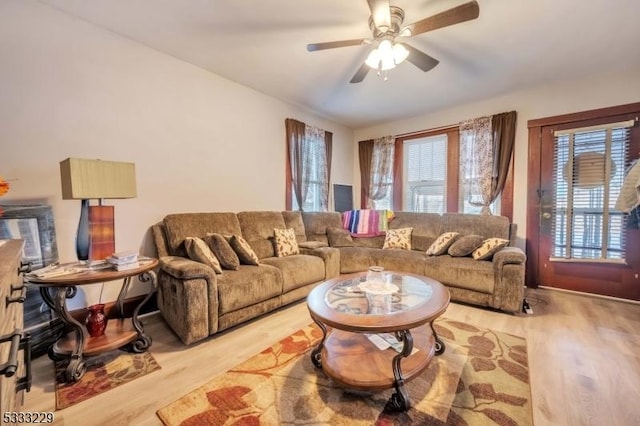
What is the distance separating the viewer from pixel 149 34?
2.48 m

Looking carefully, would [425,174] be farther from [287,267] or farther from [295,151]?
[287,267]

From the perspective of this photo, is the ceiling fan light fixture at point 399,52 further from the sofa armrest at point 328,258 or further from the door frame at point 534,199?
the door frame at point 534,199

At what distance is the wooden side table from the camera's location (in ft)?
5.56

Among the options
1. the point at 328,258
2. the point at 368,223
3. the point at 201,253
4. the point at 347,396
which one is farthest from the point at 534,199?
the point at 201,253

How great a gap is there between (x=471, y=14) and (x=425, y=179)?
10.1 ft

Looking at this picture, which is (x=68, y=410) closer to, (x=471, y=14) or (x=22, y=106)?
(x=22, y=106)

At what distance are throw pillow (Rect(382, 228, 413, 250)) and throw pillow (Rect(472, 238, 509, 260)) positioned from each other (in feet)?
3.10

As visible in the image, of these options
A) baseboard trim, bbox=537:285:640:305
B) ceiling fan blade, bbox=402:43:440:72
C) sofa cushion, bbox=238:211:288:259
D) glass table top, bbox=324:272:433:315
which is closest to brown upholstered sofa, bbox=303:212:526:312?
sofa cushion, bbox=238:211:288:259

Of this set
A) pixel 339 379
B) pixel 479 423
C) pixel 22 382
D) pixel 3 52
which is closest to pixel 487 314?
pixel 479 423

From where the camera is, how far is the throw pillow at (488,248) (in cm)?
299

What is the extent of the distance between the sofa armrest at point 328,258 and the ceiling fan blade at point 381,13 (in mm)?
2320

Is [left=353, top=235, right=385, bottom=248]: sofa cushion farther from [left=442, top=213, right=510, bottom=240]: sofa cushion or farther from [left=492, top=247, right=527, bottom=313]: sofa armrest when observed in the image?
[left=492, top=247, right=527, bottom=313]: sofa armrest

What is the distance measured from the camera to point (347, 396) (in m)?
1.57

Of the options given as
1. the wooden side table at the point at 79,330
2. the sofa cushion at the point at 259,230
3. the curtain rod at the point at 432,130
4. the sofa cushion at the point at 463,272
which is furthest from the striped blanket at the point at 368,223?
the wooden side table at the point at 79,330
